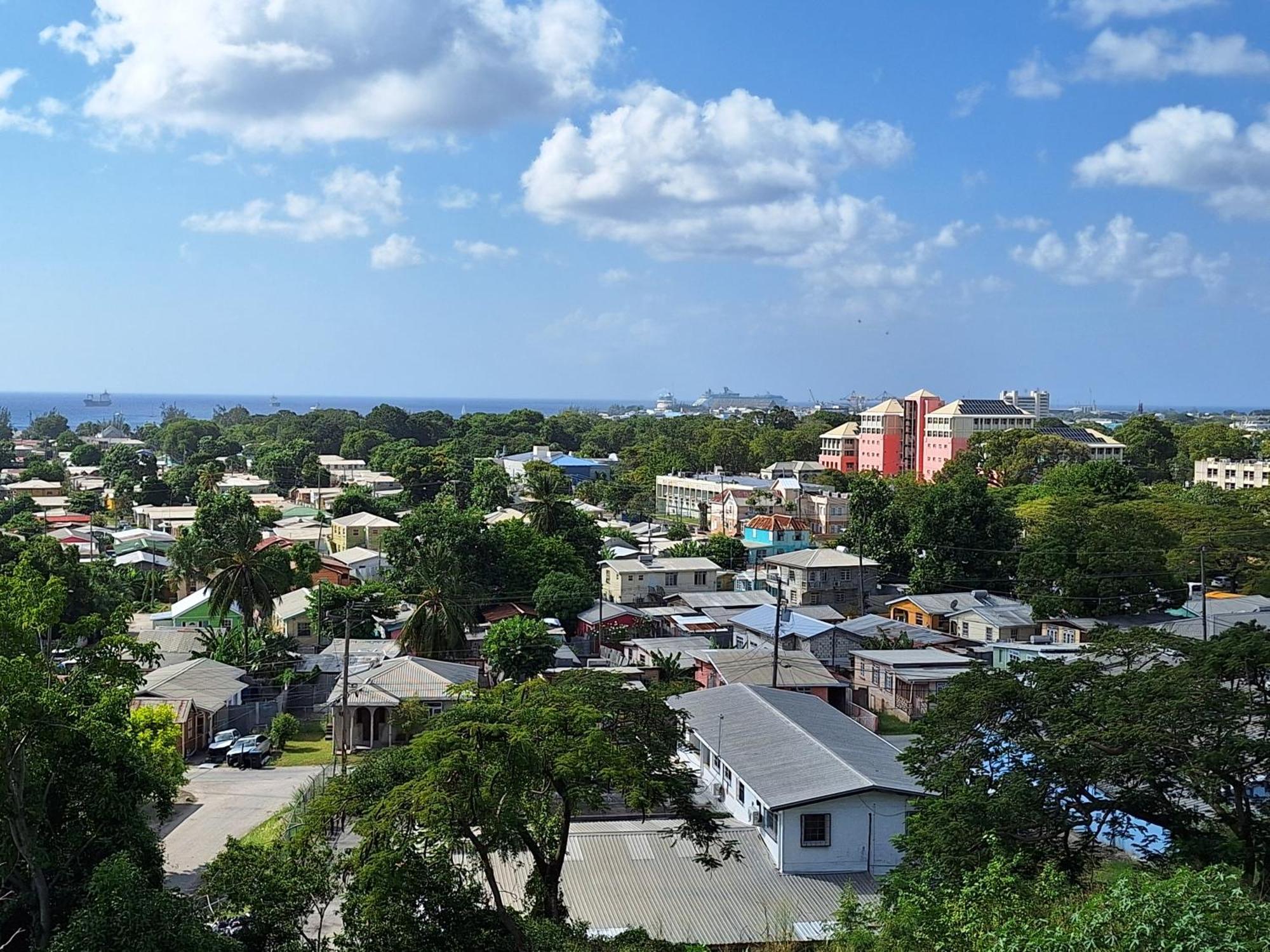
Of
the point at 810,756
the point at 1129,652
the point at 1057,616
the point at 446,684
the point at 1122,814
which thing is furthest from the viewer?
the point at 1057,616

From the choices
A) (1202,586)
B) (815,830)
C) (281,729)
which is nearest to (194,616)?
(281,729)

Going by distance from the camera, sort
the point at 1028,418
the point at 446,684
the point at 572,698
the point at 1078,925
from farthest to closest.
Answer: the point at 1028,418
the point at 446,684
the point at 572,698
the point at 1078,925

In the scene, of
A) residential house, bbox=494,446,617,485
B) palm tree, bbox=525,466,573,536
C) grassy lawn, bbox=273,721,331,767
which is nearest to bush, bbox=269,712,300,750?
grassy lawn, bbox=273,721,331,767

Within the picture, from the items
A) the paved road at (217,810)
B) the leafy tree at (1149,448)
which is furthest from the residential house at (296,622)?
the leafy tree at (1149,448)

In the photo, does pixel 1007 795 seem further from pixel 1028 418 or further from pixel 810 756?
pixel 1028 418

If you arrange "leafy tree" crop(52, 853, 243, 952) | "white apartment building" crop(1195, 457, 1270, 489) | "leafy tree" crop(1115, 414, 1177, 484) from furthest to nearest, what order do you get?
"leafy tree" crop(1115, 414, 1177, 484), "white apartment building" crop(1195, 457, 1270, 489), "leafy tree" crop(52, 853, 243, 952)

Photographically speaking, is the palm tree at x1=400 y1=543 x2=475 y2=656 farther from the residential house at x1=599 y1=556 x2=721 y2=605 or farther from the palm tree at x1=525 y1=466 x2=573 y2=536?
the residential house at x1=599 y1=556 x2=721 y2=605

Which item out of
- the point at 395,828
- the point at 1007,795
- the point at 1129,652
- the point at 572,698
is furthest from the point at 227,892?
the point at 1129,652

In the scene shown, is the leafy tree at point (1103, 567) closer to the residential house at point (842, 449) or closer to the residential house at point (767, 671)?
the residential house at point (767, 671)
